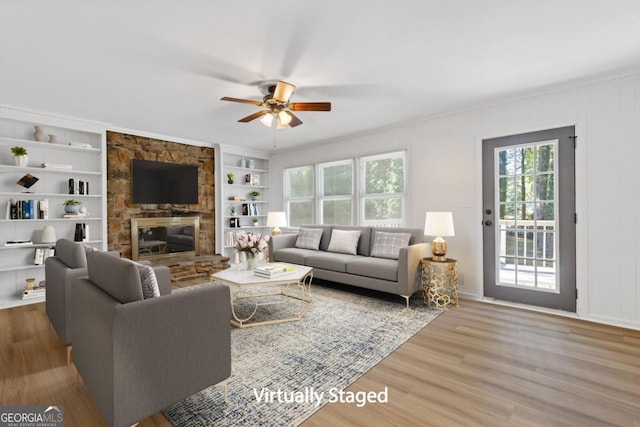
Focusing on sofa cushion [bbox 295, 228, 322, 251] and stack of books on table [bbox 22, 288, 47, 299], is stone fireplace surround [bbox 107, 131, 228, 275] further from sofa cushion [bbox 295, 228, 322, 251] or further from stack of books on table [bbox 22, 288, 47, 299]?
sofa cushion [bbox 295, 228, 322, 251]

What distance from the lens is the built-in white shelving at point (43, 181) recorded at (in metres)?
3.76

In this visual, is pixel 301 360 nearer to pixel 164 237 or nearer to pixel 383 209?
pixel 383 209

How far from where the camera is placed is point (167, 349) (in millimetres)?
1479

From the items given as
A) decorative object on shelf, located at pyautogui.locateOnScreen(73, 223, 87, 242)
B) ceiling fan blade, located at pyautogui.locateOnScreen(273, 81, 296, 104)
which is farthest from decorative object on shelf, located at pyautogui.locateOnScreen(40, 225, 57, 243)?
ceiling fan blade, located at pyautogui.locateOnScreen(273, 81, 296, 104)

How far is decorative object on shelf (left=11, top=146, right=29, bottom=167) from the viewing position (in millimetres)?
3673

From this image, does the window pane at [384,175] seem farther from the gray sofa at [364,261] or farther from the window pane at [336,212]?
the gray sofa at [364,261]

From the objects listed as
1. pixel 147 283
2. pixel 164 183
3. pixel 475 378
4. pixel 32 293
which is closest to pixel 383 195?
pixel 475 378

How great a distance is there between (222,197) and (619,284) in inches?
225

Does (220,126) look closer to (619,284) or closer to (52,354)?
(52,354)

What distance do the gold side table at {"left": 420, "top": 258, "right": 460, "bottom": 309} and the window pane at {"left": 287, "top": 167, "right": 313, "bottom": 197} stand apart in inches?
118

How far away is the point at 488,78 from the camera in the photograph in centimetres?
297

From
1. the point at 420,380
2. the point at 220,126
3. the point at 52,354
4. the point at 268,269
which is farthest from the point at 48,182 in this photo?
the point at 420,380

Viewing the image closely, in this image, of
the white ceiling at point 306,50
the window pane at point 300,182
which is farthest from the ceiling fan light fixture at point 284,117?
the window pane at point 300,182

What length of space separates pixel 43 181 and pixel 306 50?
414 cm
